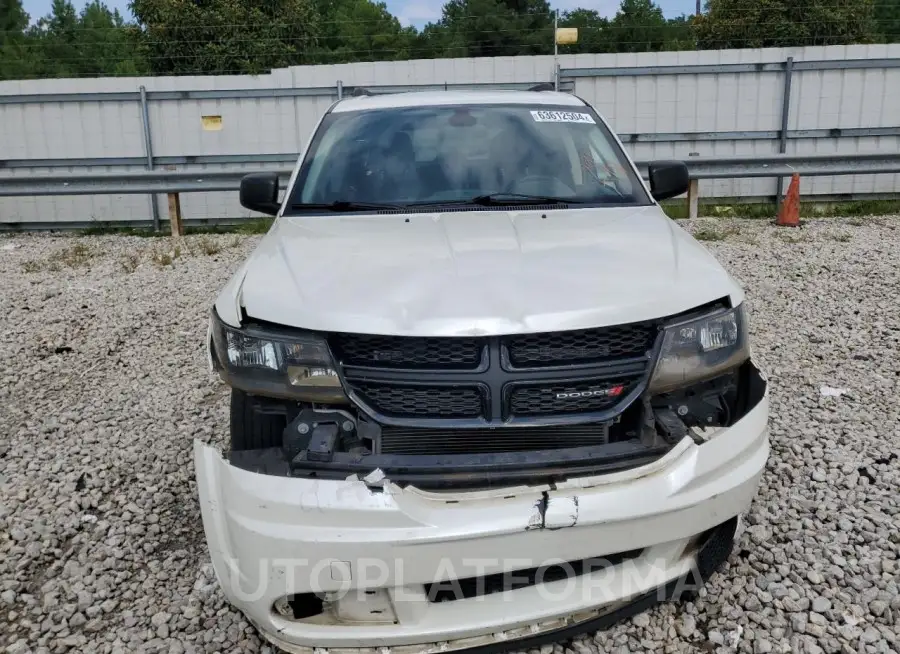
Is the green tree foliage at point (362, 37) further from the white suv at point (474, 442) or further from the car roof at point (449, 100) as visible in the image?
the white suv at point (474, 442)

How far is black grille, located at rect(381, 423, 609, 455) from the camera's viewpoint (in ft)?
6.82

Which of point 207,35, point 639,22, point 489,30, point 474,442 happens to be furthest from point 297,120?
point 639,22

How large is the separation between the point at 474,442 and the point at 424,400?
0.18 m

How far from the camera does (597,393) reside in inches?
83.4

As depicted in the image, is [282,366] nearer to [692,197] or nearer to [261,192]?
[261,192]

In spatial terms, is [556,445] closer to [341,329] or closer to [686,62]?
[341,329]

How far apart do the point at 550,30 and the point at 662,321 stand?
43358 mm

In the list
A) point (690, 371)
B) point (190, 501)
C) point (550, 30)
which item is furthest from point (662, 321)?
point (550, 30)

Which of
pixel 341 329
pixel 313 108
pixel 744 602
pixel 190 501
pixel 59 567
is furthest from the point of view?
pixel 313 108

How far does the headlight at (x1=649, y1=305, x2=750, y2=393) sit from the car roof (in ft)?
6.24

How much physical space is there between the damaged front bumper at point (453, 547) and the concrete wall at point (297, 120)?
970 cm

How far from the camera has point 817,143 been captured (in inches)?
452

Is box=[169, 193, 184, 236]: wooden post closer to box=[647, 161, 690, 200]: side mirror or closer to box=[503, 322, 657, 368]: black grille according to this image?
box=[647, 161, 690, 200]: side mirror

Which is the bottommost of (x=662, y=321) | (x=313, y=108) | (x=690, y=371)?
(x=690, y=371)
